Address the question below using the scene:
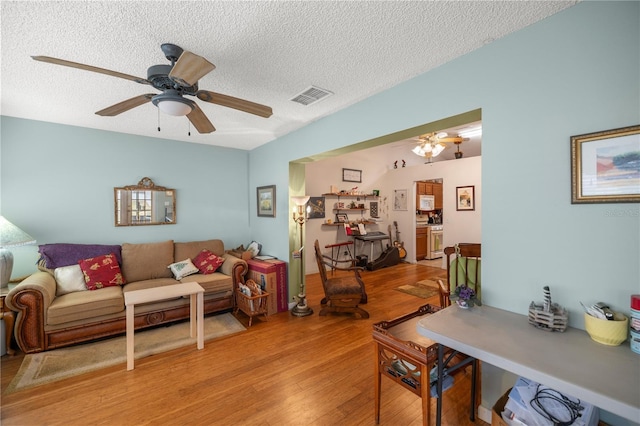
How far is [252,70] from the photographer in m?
2.14

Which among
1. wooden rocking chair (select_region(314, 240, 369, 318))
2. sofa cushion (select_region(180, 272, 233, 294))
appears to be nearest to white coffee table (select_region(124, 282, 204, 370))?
sofa cushion (select_region(180, 272, 233, 294))

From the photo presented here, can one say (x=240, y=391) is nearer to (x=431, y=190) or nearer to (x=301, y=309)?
(x=301, y=309)

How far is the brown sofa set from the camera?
2.62 metres

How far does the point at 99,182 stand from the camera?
371cm

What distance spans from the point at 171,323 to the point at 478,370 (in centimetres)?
337

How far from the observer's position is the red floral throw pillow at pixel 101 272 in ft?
10.5

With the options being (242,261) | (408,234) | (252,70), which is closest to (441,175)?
(408,234)

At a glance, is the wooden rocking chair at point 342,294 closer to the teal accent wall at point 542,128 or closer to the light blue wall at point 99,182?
the teal accent wall at point 542,128

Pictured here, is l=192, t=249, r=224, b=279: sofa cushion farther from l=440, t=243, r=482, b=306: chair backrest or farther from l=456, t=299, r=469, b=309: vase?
l=456, t=299, r=469, b=309: vase

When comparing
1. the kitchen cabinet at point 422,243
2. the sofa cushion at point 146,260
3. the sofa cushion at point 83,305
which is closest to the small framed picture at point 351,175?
the kitchen cabinet at point 422,243

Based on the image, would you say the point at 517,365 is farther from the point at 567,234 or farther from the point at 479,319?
the point at 567,234

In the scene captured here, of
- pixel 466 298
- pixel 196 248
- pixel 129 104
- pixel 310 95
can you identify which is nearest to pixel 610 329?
pixel 466 298

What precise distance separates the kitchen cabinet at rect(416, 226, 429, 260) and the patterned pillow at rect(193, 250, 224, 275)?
5.15m

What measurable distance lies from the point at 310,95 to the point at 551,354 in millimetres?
2530
